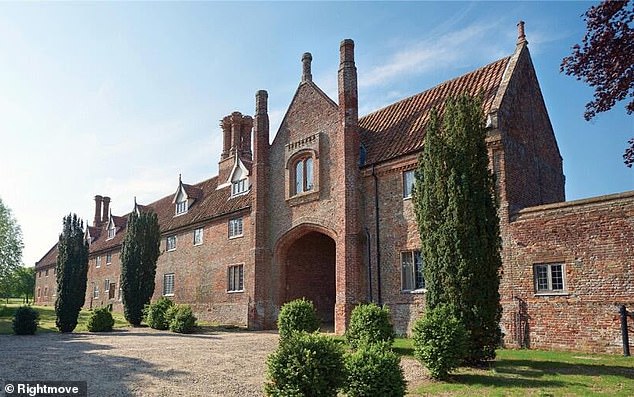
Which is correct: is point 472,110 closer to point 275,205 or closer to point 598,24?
point 598,24

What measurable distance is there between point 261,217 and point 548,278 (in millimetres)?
15887

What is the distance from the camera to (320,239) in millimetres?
28750

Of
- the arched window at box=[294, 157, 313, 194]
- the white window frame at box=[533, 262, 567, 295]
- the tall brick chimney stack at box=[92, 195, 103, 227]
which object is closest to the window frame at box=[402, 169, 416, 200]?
the arched window at box=[294, 157, 313, 194]

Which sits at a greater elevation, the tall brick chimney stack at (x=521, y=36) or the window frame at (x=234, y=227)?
the tall brick chimney stack at (x=521, y=36)

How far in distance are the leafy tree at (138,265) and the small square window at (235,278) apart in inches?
183

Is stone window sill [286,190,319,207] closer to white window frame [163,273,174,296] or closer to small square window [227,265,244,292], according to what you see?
small square window [227,265,244,292]

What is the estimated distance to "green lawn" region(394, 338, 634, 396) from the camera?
32.4 feet

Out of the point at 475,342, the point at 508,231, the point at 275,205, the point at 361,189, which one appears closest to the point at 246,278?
the point at 275,205

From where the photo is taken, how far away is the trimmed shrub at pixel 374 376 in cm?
828

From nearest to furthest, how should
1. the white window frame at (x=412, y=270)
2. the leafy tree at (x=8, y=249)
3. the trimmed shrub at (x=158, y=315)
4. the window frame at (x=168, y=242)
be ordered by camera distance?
the white window frame at (x=412, y=270)
the trimmed shrub at (x=158, y=315)
the window frame at (x=168, y=242)
the leafy tree at (x=8, y=249)

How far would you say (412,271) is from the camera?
67.7 ft

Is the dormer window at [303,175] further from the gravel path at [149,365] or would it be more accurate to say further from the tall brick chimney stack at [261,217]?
the gravel path at [149,365]

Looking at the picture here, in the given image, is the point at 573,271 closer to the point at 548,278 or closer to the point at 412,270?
the point at 548,278

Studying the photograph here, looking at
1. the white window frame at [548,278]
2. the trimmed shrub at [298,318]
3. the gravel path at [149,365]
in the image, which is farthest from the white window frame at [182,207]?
the white window frame at [548,278]
